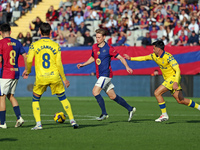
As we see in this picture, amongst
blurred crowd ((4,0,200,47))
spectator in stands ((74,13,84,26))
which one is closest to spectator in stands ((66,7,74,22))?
blurred crowd ((4,0,200,47))

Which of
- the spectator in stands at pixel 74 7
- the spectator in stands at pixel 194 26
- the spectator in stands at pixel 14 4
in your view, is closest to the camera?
the spectator in stands at pixel 194 26

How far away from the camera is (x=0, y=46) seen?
959cm

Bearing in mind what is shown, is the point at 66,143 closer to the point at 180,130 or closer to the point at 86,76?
the point at 180,130

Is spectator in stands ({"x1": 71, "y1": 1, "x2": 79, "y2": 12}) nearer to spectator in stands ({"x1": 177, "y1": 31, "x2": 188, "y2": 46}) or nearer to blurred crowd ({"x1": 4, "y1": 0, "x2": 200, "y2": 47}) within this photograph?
blurred crowd ({"x1": 4, "y1": 0, "x2": 200, "y2": 47})

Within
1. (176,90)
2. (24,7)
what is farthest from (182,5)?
(176,90)

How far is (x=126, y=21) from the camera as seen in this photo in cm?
2628

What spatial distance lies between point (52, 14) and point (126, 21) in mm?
5879

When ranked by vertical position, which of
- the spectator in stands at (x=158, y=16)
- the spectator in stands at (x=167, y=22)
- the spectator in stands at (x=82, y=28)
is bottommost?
the spectator in stands at (x=82, y=28)

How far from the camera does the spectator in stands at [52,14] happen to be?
2948 cm

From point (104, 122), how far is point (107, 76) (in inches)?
45.6

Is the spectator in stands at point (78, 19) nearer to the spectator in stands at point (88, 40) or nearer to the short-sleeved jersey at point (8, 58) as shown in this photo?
the spectator in stands at point (88, 40)

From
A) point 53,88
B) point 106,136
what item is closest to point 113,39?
point 53,88

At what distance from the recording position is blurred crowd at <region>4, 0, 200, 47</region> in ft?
79.7

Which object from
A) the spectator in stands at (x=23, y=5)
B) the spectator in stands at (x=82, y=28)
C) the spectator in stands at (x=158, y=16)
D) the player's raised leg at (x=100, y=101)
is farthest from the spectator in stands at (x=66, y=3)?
the player's raised leg at (x=100, y=101)
